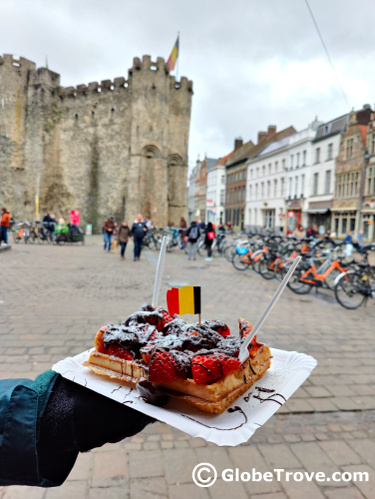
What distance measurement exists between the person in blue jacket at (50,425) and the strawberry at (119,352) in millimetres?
198

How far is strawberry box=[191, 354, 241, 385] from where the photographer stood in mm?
1192

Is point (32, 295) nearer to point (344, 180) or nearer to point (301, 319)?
point (301, 319)

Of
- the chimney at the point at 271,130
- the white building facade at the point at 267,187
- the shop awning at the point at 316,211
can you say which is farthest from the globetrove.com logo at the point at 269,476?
the chimney at the point at 271,130

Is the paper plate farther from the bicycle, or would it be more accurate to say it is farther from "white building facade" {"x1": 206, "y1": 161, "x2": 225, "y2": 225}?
"white building facade" {"x1": 206, "y1": 161, "x2": 225, "y2": 225}

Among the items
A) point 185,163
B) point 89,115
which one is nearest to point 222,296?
point 185,163

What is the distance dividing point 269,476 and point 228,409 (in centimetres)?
159

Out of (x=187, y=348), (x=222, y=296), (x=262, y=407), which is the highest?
(x=187, y=348)

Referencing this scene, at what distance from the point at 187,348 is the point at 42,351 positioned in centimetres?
363

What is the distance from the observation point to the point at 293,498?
2191mm

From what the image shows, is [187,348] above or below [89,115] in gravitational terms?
below

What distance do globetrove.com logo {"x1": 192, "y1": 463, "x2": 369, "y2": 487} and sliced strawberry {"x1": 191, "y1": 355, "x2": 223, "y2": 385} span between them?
5.03 ft

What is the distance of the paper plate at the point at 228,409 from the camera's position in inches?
40.9

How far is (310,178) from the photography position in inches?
1528

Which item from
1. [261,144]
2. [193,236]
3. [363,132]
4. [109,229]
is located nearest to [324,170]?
[363,132]
